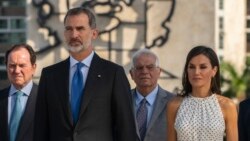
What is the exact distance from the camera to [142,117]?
20.9 feet

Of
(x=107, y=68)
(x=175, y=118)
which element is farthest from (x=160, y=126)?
(x=107, y=68)

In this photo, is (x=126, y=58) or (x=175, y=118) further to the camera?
(x=126, y=58)

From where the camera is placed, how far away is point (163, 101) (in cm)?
642

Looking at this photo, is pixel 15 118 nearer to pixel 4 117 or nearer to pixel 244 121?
pixel 4 117

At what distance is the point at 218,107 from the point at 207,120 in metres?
0.12

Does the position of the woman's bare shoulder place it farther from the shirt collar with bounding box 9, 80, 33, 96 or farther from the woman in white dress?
the shirt collar with bounding box 9, 80, 33, 96

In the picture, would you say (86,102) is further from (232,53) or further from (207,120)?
(232,53)

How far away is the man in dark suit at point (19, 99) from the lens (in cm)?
565

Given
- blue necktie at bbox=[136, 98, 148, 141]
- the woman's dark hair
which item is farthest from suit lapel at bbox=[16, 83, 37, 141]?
the woman's dark hair

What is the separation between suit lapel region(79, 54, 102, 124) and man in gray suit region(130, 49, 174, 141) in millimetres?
1390

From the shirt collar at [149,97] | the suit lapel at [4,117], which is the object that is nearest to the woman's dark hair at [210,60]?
the shirt collar at [149,97]

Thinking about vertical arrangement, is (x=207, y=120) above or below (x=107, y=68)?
below

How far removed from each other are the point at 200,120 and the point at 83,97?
0.94m

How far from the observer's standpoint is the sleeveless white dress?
5305 mm
